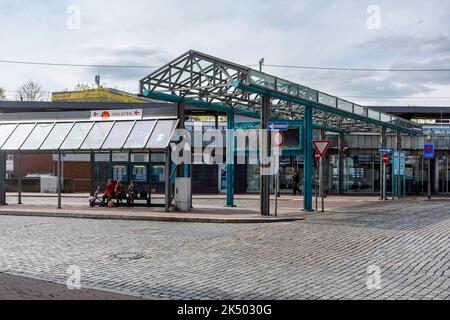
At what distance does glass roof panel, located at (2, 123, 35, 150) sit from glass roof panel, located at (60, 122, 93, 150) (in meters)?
2.40

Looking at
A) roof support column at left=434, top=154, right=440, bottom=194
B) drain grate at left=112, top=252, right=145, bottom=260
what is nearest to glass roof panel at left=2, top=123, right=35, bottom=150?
drain grate at left=112, top=252, right=145, bottom=260

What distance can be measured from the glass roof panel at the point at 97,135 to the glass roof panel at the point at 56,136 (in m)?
1.25

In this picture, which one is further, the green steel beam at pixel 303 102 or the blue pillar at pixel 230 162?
the blue pillar at pixel 230 162

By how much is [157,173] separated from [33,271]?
14746 millimetres

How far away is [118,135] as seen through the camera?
69.6ft

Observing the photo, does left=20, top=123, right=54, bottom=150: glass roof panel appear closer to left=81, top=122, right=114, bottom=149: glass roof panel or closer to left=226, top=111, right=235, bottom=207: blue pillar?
left=81, top=122, right=114, bottom=149: glass roof panel

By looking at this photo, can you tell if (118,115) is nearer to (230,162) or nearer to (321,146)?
(230,162)

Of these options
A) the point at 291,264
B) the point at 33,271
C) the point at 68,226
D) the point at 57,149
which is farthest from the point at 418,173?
the point at 33,271

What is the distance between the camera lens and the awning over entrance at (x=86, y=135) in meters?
20.0

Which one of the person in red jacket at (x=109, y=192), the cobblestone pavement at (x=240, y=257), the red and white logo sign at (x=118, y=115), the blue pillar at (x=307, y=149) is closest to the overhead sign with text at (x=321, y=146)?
the blue pillar at (x=307, y=149)

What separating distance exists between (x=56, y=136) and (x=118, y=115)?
2.92 meters

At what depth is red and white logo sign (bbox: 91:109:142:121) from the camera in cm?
2158

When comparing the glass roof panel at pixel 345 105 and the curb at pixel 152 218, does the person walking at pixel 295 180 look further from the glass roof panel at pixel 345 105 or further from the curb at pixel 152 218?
the curb at pixel 152 218

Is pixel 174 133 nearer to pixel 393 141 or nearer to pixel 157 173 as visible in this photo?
pixel 157 173
